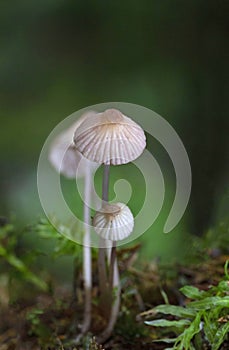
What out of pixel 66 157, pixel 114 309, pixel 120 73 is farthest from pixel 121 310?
pixel 120 73

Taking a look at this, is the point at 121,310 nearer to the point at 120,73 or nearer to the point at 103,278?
the point at 103,278

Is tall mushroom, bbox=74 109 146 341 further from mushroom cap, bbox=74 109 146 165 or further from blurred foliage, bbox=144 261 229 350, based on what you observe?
blurred foliage, bbox=144 261 229 350

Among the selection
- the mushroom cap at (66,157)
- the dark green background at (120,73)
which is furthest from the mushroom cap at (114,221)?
the dark green background at (120,73)

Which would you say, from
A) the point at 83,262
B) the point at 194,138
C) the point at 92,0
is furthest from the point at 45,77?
the point at 83,262

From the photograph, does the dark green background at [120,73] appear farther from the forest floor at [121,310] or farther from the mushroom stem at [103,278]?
the mushroom stem at [103,278]

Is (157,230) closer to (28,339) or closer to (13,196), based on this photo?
(13,196)
